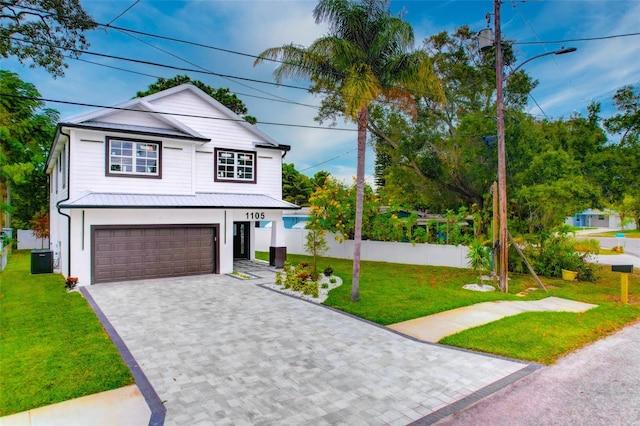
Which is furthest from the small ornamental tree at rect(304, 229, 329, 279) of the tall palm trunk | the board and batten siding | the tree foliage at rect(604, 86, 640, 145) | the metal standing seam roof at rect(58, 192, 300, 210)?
the tree foliage at rect(604, 86, 640, 145)

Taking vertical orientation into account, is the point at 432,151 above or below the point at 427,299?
above

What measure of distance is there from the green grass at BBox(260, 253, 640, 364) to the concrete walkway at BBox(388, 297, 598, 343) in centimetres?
26

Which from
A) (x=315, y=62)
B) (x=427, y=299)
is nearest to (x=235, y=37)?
(x=315, y=62)

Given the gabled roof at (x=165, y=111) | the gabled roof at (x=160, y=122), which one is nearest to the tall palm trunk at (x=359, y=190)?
the gabled roof at (x=160, y=122)

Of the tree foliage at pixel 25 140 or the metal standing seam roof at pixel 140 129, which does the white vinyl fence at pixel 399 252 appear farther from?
the tree foliage at pixel 25 140

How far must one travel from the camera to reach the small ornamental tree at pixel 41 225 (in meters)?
25.0

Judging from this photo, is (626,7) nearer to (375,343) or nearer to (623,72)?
(623,72)

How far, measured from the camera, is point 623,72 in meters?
14.3

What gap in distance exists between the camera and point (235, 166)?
16469 mm

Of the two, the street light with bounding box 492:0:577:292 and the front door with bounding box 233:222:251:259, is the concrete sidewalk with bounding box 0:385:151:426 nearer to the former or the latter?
the street light with bounding box 492:0:577:292

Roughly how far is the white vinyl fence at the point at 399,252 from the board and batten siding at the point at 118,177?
983 centimetres

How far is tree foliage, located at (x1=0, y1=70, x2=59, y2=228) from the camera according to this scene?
21.7m

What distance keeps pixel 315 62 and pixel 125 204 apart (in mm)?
7865

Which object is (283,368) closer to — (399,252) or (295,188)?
(399,252)
